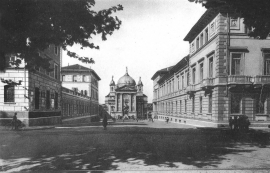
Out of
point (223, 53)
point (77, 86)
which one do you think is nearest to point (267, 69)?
point (223, 53)

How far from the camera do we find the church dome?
9181cm

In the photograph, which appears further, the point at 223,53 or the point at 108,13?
the point at 223,53

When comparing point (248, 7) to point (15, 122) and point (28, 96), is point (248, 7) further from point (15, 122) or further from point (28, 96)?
point (28, 96)

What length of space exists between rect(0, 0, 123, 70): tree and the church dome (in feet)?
277

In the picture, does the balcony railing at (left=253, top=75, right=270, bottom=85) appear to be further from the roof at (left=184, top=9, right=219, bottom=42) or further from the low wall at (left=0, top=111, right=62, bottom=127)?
the low wall at (left=0, top=111, right=62, bottom=127)

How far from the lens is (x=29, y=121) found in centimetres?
2111

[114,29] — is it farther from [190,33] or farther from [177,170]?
[190,33]

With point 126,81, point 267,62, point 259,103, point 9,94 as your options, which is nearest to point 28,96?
point 9,94

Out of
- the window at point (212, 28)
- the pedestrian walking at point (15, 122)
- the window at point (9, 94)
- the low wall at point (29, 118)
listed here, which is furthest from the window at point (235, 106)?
the window at point (9, 94)

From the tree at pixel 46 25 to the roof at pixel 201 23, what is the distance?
1487 cm

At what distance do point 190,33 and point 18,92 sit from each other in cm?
1967

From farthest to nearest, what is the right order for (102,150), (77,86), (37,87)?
(77,86) < (37,87) < (102,150)

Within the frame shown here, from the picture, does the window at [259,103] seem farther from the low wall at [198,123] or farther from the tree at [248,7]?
Answer: the tree at [248,7]

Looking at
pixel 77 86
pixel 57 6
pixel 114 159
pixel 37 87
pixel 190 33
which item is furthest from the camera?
pixel 77 86
